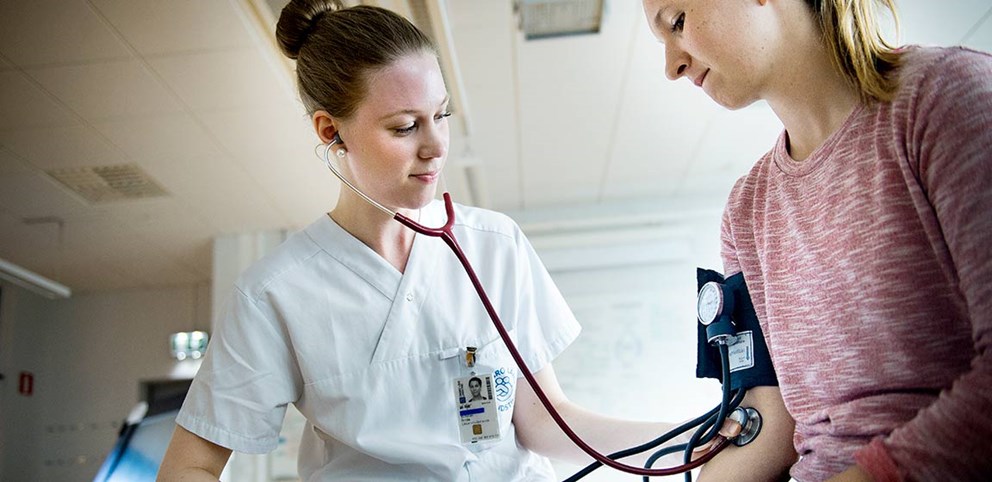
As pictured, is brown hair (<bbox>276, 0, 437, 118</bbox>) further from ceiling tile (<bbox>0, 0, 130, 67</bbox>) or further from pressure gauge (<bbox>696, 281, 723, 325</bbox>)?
ceiling tile (<bbox>0, 0, 130, 67</bbox>)

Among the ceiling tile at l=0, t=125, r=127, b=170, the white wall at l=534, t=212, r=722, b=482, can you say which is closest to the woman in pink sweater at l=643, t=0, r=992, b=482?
the ceiling tile at l=0, t=125, r=127, b=170

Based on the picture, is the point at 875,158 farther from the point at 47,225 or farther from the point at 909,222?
the point at 47,225

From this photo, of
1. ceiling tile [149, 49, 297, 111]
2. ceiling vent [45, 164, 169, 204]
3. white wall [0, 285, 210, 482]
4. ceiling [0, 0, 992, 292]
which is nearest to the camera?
ceiling [0, 0, 992, 292]

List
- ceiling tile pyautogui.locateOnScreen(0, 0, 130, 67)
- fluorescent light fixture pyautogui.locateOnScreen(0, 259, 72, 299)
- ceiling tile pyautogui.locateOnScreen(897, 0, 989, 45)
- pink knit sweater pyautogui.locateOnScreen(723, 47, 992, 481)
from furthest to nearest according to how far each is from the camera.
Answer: fluorescent light fixture pyautogui.locateOnScreen(0, 259, 72, 299), ceiling tile pyautogui.locateOnScreen(897, 0, 989, 45), ceiling tile pyautogui.locateOnScreen(0, 0, 130, 67), pink knit sweater pyautogui.locateOnScreen(723, 47, 992, 481)

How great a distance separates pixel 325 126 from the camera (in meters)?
1.36

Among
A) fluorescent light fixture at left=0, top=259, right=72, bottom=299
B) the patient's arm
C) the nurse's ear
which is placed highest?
fluorescent light fixture at left=0, top=259, right=72, bottom=299

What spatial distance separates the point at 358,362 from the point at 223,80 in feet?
8.71

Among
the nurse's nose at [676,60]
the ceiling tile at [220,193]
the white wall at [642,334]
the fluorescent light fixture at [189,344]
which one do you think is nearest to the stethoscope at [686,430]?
the nurse's nose at [676,60]

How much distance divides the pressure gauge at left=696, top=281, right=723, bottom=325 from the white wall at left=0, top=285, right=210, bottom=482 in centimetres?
648

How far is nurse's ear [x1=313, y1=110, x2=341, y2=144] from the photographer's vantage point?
1345 mm

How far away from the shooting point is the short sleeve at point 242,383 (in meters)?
1.25

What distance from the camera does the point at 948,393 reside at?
2.34ft

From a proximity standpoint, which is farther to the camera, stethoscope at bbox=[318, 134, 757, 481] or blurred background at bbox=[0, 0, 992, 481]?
blurred background at bbox=[0, 0, 992, 481]

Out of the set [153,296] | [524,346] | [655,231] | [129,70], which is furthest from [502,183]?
[524,346]
